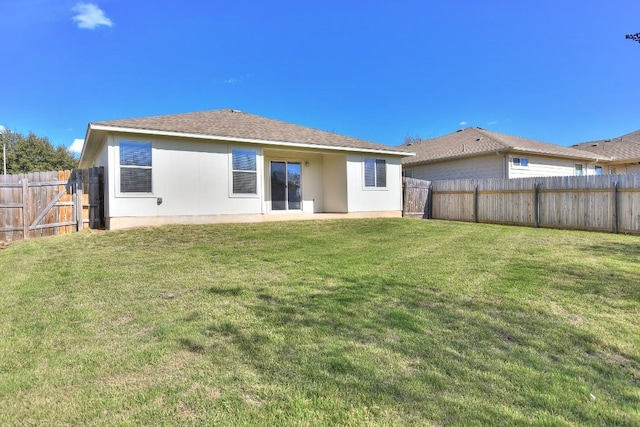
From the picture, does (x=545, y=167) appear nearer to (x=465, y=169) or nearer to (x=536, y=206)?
(x=465, y=169)

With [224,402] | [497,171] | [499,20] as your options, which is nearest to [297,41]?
[499,20]

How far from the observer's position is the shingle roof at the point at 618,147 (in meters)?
20.3

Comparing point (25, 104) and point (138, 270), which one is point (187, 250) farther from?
point (25, 104)

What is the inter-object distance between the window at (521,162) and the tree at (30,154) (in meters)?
45.6

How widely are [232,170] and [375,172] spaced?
6.04m

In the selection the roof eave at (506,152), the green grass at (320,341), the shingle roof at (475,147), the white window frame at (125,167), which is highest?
the shingle roof at (475,147)

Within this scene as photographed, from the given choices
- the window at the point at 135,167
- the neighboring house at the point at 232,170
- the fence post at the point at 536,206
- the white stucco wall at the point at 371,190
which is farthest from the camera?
the white stucco wall at the point at 371,190

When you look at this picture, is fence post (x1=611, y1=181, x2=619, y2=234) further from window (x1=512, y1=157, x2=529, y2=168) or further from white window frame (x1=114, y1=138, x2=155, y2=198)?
white window frame (x1=114, y1=138, x2=155, y2=198)

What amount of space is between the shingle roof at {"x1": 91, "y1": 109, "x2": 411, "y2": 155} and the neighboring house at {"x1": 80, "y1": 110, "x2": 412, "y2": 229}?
0.04 meters

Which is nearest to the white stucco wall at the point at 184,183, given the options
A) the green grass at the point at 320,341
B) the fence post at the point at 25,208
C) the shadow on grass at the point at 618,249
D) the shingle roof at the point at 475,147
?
the fence post at the point at 25,208

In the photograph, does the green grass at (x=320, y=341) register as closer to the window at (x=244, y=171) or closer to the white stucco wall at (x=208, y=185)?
the white stucco wall at (x=208, y=185)

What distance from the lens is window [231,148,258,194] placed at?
456 inches

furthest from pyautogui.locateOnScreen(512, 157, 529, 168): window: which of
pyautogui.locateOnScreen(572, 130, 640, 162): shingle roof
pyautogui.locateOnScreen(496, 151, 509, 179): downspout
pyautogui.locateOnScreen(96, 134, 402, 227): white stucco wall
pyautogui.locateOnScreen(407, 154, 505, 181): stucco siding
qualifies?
pyautogui.locateOnScreen(572, 130, 640, 162): shingle roof

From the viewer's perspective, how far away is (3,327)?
134 inches
